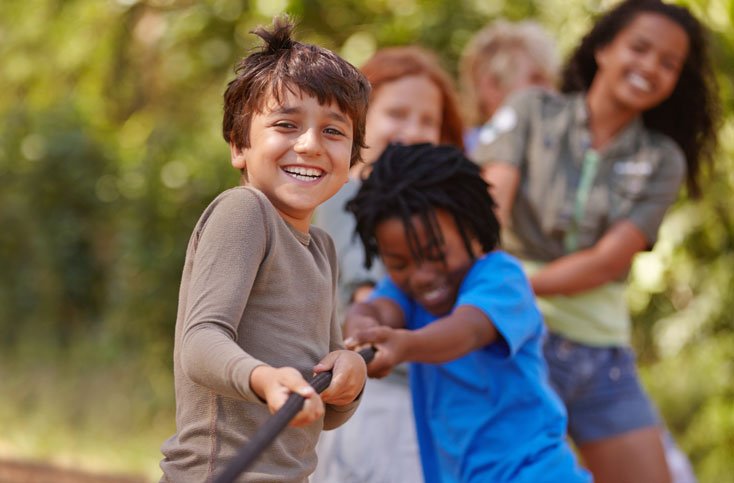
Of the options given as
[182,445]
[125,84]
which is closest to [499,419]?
[182,445]

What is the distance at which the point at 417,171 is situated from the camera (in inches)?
114

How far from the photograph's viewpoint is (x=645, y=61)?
3686 millimetres

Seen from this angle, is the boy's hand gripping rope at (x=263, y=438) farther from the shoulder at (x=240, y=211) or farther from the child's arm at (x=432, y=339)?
the child's arm at (x=432, y=339)

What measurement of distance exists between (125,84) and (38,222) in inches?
68.5

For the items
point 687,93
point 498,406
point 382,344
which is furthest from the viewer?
point 687,93

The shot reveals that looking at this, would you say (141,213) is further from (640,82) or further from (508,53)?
(640,82)

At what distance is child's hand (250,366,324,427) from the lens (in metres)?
1.74

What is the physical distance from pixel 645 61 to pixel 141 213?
387cm

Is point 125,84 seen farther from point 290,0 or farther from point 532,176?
point 532,176

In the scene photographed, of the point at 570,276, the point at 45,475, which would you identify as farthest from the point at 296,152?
the point at 45,475

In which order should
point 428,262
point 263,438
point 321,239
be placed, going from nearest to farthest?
point 263,438
point 321,239
point 428,262

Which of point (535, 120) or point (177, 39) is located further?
point (177, 39)

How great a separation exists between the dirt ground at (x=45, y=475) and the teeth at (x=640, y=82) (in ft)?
10.7

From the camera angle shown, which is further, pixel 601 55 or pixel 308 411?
pixel 601 55
